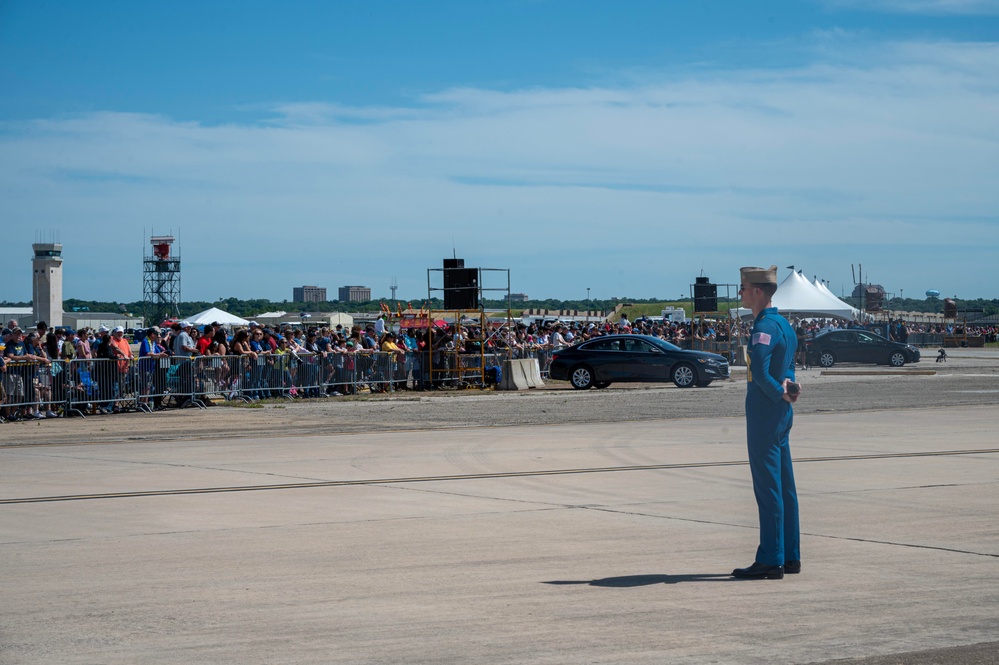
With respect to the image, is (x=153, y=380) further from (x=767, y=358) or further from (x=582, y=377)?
(x=767, y=358)

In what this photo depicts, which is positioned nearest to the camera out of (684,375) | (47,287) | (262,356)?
(262,356)

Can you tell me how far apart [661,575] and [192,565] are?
3.12 meters

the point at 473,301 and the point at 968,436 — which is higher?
the point at 473,301

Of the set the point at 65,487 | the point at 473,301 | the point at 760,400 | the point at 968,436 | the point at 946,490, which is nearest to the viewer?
the point at 760,400

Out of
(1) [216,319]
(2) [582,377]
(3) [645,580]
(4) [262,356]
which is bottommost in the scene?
(3) [645,580]

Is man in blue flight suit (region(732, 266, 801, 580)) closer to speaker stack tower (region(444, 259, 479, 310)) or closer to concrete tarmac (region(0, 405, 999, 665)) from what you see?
concrete tarmac (region(0, 405, 999, 665))

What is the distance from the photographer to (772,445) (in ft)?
24.3

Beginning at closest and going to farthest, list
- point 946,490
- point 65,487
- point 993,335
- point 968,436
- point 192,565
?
point 192,565
point 946,490
point 65,487
point 968,436
point 993,335

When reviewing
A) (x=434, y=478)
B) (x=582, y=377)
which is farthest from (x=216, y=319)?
(x=434, y=478)

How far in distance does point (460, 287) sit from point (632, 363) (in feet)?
16.8

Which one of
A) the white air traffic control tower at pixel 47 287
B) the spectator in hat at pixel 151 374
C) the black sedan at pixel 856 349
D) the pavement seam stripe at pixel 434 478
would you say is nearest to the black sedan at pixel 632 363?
the spectator in hat at pixel 151 374

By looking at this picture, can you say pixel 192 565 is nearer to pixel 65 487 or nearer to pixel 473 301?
pixel 65 487

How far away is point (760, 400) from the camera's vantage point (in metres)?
7.46

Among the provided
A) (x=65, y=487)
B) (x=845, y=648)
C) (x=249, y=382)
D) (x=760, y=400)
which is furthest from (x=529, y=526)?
(x=249, y=382)
